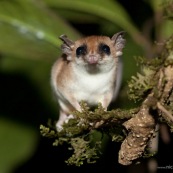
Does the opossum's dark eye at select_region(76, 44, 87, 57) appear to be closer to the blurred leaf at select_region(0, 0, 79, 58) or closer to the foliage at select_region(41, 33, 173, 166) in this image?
the foliage at select_region(41, 33, 173, 166)

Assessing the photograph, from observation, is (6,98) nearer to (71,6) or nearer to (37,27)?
(37,27)

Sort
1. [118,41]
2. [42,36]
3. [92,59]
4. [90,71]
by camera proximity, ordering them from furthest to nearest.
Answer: [42,36], [90,71], [118,41], [92,59]

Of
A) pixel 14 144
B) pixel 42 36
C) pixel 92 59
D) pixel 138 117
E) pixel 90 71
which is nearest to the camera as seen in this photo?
pixel 138 117

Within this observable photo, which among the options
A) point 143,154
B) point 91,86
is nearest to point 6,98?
point 91,86

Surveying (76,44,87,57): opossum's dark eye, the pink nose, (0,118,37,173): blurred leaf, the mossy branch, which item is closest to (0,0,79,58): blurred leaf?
(0,118,37,173): blurred leaf

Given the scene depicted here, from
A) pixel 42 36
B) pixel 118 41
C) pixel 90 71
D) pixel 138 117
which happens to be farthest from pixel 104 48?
pixel 42 36

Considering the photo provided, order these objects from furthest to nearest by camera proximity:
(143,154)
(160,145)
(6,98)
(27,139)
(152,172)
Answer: (6,98), (27,139), (160,145), (152,172), (143,154)

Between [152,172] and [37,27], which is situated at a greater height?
[37,27]

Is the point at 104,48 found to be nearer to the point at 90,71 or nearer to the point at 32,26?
the point at 90,71
